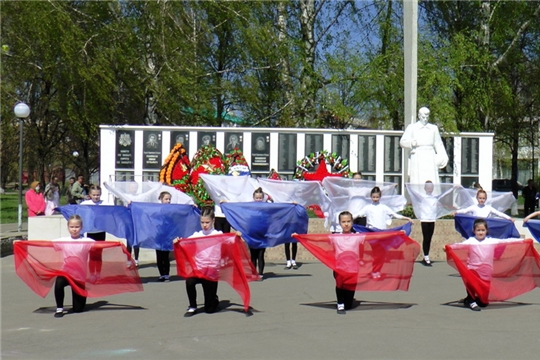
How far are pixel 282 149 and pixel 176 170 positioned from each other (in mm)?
3487

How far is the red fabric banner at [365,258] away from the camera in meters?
11.2

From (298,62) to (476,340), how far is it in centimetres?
2107

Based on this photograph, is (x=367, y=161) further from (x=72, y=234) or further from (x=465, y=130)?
(x=72, y=234)

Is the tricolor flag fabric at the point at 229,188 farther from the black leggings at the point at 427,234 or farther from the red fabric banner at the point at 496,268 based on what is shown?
the red fabric banner at the point at 496,268

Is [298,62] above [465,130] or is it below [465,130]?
above

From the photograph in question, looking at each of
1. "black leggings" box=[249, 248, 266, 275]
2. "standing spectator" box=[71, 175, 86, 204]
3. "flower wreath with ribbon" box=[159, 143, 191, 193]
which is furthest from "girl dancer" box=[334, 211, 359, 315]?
"standing spectator" box=[71, 175, 86, 204]

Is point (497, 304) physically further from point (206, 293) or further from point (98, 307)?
point (98, 307)

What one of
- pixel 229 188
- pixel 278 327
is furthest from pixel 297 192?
pixel 278 327

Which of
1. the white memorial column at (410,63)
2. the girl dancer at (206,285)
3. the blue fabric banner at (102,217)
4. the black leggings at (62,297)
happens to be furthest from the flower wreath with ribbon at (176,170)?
the girl dancer at (206,285)

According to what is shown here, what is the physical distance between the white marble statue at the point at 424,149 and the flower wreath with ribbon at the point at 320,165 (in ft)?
10.6

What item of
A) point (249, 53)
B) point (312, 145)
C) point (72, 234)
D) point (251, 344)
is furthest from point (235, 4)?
point (251, 344)

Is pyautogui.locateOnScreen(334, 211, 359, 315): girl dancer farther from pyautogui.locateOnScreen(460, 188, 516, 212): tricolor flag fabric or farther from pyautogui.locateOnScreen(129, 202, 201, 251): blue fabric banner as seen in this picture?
pyautogui.locateOnScreen(460, 188, 516, 212): tricolor flag fabric

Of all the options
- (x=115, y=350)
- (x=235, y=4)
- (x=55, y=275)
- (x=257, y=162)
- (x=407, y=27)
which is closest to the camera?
(x=115, y=350)

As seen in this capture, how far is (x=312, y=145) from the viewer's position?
24.8 meters
